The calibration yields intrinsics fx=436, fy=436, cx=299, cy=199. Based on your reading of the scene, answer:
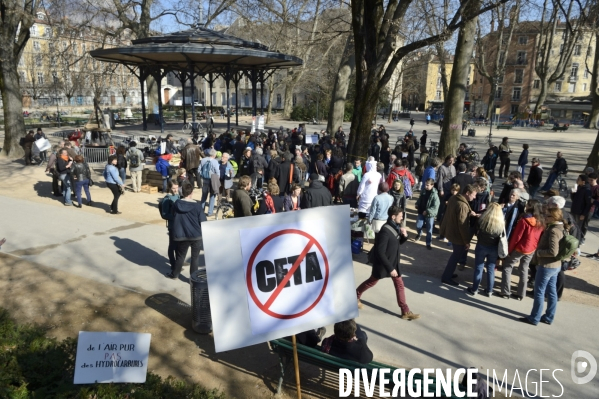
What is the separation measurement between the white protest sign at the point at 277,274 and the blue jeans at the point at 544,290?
3.35 meters

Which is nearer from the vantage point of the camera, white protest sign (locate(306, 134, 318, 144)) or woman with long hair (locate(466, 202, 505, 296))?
woman with long hair (locate(466, 202, 505, 296))

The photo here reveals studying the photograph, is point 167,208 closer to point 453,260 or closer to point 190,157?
point 453,260

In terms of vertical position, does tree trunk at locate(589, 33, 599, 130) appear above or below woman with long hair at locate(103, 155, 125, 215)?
above

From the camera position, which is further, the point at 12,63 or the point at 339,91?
the point at 339,91

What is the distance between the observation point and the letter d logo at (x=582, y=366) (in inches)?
196

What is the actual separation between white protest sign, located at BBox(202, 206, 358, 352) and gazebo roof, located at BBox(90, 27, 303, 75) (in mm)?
16739

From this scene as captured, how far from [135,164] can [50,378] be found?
379 inches

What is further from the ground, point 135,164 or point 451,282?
point 135,164

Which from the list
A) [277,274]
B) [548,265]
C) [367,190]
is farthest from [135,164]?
[548,265]

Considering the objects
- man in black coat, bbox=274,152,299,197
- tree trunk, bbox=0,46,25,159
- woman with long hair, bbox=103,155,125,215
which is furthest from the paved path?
tree trunk, bbox=0,46,25,159

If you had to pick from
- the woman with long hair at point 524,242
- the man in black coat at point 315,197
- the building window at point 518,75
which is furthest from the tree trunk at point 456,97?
the building window at point 518,75

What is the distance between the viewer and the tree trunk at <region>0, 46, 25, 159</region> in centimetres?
1845

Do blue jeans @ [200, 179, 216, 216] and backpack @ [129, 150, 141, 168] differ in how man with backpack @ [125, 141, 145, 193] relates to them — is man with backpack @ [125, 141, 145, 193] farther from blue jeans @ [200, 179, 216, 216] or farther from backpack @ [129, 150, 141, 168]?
blue jeans @ [200, 179, 216, 216]

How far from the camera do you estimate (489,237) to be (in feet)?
21.9
